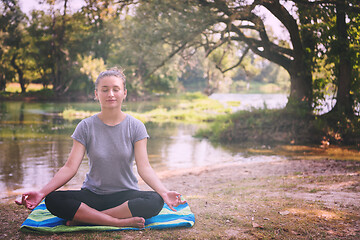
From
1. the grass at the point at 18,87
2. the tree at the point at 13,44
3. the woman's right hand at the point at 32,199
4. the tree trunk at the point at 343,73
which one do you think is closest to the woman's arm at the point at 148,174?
the woman's right hand at the point at 32,199

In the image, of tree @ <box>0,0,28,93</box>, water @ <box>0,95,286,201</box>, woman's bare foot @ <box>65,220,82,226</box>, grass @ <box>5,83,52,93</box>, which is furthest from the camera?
grass @ <box>5,83,52,93</box>

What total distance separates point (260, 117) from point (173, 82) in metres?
31.1

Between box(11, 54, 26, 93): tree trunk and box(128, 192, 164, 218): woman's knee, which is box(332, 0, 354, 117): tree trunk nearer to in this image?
box(128, 192, 164, 218): woman's knee

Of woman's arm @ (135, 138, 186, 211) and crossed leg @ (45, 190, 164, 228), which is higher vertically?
woman's arm @ (135, 138, 186, 211)

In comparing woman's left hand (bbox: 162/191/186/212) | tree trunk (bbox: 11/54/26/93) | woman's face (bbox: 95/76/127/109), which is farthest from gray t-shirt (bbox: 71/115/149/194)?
tree trunk (bbox: 11/54/26/93)

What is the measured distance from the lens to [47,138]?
482 inches

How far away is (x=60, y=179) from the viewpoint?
307 centimetres

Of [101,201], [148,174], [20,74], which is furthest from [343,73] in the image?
[20,74]

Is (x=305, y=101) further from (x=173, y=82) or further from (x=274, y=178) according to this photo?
(x=173, y=82)

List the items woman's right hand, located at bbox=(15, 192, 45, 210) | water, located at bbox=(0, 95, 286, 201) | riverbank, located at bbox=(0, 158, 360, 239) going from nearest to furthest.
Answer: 1. woman's right hand, located at bbox=(15, 192, 45, 210)
2. riverbank, located at bbox=(0, 158, 360, 239)
3. water, located at bbox=(0, 95, 286, 201)

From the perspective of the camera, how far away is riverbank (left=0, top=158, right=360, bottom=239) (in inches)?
→ 119

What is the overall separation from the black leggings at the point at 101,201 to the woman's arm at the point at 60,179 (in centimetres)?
15

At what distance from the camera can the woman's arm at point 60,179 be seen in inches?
114

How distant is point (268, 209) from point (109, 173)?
170cm
